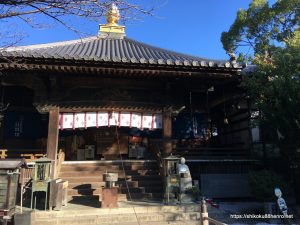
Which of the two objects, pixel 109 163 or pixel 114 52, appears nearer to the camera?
pixel 109 163

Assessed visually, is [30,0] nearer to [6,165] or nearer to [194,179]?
[6,165]

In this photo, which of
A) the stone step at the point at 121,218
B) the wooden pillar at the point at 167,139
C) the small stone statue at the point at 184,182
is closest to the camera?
the stone step at the point at 121,218

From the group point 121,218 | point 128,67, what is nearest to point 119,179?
point 121,218

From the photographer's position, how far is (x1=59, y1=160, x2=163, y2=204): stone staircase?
11305mm

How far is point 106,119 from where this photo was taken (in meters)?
13.1

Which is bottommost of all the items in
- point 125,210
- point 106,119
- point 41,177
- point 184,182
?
point 125,210

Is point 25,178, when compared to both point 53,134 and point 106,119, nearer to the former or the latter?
point 53,134

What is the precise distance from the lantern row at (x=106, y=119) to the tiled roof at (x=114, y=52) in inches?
89.9

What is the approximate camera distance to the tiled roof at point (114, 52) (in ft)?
36.7

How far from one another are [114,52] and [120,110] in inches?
141

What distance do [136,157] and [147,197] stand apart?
5307mm

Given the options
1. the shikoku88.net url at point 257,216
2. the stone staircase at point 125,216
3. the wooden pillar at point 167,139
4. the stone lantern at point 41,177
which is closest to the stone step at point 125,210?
the stone staircase at point 125,216

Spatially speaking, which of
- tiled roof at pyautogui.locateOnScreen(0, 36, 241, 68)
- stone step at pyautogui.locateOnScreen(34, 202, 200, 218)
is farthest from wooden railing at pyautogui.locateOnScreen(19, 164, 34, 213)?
tiled roof at pyautogui.locateOnScreen(0, 36, 241, 68)

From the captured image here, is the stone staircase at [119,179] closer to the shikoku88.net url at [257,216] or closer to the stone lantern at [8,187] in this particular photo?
the shikoku88.net url at [257,216]
